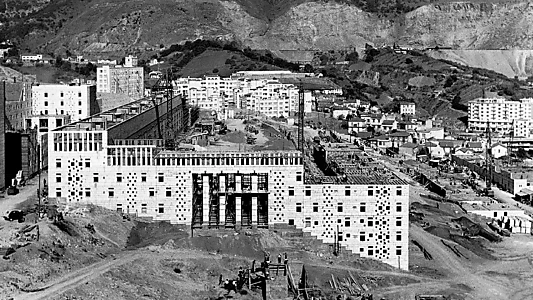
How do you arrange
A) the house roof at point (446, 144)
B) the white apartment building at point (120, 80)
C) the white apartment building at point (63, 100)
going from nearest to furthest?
the white apartment building at point (63, 100)
the white apartment building at point (120, 80)
the house roof at point (446, 144)

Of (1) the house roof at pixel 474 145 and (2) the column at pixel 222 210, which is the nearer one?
(2) the column at pixel 222 210

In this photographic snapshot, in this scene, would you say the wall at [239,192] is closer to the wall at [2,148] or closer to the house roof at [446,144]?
the wall at [2,148]

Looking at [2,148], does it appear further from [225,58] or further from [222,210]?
[225,58]

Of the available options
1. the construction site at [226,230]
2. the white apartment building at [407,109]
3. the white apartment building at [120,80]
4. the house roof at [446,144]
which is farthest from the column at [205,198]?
the white apartment building at [407,109]

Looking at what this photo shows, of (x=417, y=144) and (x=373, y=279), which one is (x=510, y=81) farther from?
(x=373, y=279)

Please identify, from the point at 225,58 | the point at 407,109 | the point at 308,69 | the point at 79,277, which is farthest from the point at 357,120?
the point at 79,277

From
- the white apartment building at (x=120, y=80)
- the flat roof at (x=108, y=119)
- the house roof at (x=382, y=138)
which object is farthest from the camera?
the house roof at (x=382, y=138)
